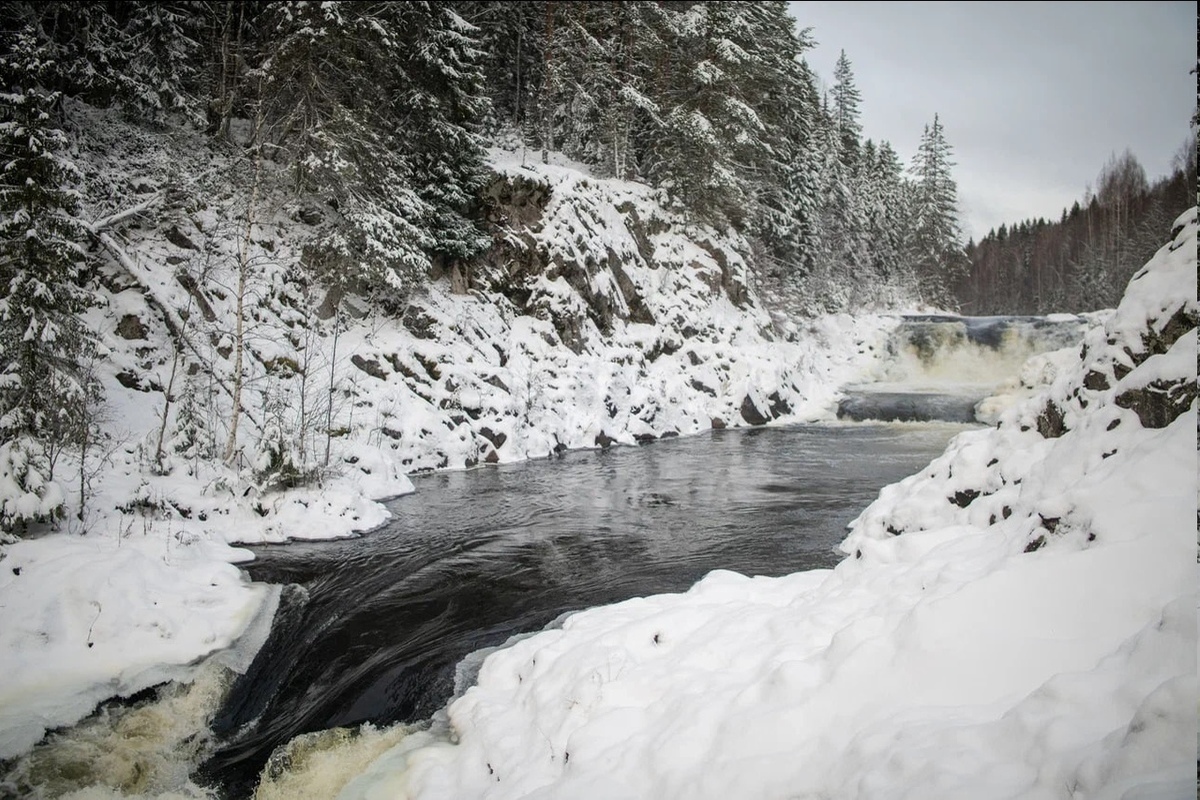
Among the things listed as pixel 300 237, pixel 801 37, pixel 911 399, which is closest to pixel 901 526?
pixel 300 237

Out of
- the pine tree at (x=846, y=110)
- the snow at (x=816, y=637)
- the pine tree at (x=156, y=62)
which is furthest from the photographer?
the pine tree at (x=846, y=110)

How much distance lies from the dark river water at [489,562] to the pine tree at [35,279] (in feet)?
10.1

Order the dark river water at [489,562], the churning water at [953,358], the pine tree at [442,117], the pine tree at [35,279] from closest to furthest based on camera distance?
the dark river water at [489,562], the pine tree at [35,279], the pine tree at [442,117], the churning water at [953,358]

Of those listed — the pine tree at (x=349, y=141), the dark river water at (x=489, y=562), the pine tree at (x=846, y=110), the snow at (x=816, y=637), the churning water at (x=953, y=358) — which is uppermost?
the pine tree at (x=846, y=110)

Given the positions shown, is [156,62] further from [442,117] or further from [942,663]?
[942,663]

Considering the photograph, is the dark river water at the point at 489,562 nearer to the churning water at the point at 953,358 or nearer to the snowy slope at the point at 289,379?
the snowy slope at the point at 289,379

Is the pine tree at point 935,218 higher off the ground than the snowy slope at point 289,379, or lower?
higher

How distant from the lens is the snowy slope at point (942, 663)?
2.38m

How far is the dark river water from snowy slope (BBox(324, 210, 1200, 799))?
3.46ft

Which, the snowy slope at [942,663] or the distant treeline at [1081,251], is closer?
the snowy slope at [942,663]

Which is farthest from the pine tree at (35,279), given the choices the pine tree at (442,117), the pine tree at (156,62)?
the pine tree at (442,117)

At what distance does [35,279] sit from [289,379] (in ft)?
21.4

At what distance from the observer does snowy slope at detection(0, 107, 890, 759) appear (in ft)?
18.3

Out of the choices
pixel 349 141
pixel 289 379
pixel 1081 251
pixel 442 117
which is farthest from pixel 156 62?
pixel 1081 251
